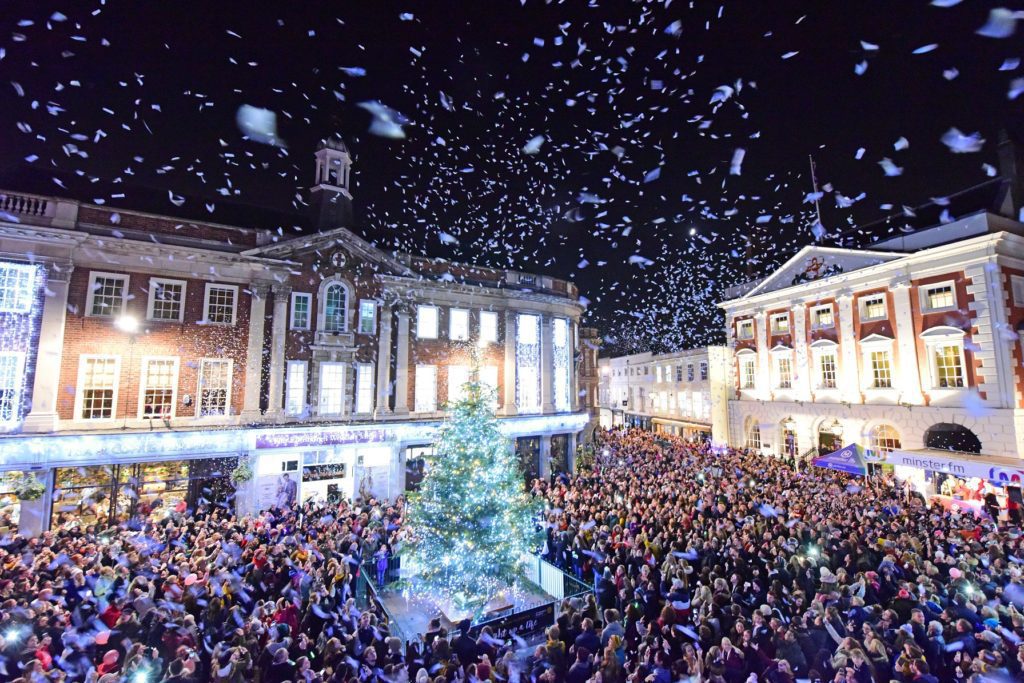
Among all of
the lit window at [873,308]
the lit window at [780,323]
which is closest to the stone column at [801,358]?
the lit window at [780,323]

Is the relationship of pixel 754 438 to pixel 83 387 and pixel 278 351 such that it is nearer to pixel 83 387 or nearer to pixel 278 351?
pixel 278 351

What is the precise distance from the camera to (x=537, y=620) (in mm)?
10305

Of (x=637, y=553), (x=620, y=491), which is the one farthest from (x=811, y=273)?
(x=637, y=553)

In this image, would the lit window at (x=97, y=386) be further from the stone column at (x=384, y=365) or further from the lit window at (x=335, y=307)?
the stone column at (x=384, y=365)

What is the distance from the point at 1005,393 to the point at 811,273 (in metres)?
11.7

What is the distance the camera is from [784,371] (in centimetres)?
3114

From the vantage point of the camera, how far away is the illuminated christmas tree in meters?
10.9

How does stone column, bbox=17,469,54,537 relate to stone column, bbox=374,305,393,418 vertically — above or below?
below

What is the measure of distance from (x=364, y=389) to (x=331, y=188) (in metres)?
10.9

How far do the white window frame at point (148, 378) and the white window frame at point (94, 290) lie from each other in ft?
6.59

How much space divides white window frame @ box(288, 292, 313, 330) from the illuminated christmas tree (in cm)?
1250

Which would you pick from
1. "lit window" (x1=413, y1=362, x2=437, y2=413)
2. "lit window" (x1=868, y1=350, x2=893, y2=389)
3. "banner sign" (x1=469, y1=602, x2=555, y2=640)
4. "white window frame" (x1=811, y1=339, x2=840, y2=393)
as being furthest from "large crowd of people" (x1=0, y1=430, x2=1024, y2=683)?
"white window frame" (x1=811, y1=339, x2=840, y2=393)

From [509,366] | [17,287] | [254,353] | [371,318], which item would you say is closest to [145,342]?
[254,353]

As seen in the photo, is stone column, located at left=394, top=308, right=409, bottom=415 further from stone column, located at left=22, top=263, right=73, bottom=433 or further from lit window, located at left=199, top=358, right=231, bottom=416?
stone column, located at left=22, top=263, right=73, bottom=433
